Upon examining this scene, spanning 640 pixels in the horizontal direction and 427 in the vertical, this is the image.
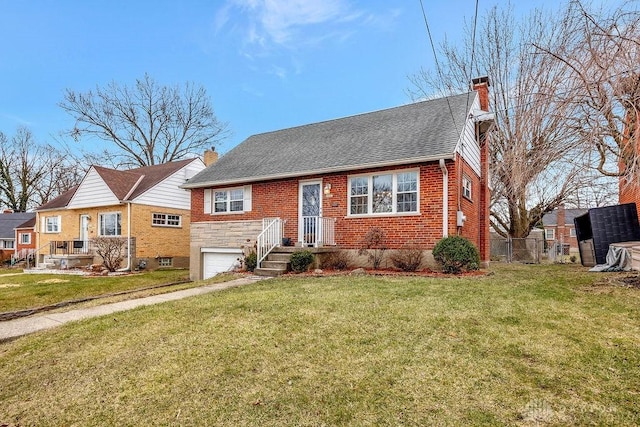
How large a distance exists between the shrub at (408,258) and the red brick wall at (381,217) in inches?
14.5

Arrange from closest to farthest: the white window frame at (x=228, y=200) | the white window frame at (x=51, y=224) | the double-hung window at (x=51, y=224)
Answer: the white window frame at (x=228, y=200), the white window frame at (x=51, y=224), the double-hung window at (x=51, y=224)

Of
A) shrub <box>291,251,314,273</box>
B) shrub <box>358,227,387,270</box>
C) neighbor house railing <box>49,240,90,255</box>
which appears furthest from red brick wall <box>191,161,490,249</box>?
neighbor house railing <box>49,240,90,255</box>

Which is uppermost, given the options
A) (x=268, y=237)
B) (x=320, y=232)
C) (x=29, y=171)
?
(x=29, y=171)

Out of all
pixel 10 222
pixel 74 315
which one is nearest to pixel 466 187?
pixel 74 315

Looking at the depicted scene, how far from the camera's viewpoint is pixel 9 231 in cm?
2958

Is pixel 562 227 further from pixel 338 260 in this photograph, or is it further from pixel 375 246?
pixel 338 260

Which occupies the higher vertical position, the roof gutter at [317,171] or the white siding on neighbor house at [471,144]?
the white siding on neighbor house at [471,144]

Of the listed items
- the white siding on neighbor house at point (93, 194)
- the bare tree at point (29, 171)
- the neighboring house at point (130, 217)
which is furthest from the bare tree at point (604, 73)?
the bare tree at point (29, 171)

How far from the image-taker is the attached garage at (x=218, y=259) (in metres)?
13.4

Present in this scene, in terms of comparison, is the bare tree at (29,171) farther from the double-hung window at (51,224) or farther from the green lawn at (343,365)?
the green lawn at (343,365)

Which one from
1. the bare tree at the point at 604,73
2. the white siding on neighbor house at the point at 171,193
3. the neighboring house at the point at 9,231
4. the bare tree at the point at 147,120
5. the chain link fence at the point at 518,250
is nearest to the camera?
the bare tree at the point at 604,73

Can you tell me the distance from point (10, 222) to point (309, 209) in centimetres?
3160

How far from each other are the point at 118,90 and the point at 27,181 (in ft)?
51.3

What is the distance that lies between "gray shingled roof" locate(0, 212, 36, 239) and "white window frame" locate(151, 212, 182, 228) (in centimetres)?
1956
